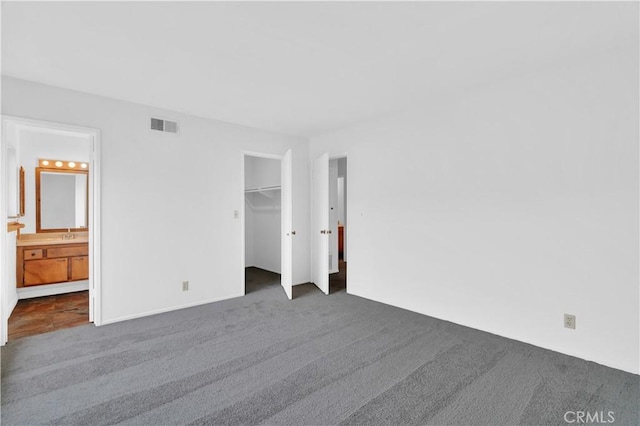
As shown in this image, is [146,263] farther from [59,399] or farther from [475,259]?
[475,259]

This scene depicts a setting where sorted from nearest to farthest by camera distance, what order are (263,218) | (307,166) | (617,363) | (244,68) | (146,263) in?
(617,363)
(244,68)
(146,263)
(307,166)
(263,218)

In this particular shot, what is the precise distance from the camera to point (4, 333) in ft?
8.79

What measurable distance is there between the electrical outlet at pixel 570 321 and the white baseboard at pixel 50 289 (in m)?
5.89

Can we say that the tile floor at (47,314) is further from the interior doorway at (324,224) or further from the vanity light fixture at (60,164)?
the interior doorway at (324,224)

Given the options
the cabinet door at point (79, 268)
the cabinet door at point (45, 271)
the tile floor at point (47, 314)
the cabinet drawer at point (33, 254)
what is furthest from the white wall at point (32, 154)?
the tile floor at point (47, 314)

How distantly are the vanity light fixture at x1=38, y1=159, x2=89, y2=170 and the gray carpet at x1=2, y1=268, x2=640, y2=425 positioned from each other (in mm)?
2743

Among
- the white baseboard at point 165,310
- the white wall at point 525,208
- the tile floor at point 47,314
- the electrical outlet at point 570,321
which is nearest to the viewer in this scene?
the white wall at point 525,208

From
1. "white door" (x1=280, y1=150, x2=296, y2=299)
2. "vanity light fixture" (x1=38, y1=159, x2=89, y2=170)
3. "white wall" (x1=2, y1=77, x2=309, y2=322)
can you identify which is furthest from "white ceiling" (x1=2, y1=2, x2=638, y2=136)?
"vanity light fixture" (x1=38, y1=159, x2=89, y2=170)

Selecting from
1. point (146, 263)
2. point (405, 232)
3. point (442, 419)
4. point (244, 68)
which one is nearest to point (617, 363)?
point (442, 419)

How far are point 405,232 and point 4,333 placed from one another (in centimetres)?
404

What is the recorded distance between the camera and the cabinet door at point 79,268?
14.1 feet

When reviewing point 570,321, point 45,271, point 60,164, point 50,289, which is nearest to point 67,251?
point 45,271

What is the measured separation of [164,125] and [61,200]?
245 cm

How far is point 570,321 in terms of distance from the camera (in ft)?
8.08
